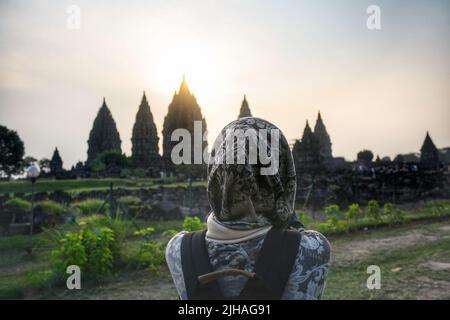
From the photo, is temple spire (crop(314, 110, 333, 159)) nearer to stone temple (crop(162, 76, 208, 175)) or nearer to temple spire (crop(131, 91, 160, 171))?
stone temple (crop(162, 76, 208, 175))

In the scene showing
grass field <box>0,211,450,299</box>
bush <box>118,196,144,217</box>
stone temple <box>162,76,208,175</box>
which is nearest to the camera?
grass field <box>0,211,450,299</box>

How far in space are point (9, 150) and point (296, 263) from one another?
158 ft

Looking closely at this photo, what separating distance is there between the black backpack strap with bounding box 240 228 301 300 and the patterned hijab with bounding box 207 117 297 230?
4.3 inches

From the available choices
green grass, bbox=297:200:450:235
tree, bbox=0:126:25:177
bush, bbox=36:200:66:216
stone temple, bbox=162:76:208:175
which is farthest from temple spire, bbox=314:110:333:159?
bush, bbox=36:200:66:216

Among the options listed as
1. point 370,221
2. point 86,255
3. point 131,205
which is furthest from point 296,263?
point 131,205

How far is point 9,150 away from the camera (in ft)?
140

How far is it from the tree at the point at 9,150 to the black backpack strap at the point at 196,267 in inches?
1871

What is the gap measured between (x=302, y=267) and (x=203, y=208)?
10.3 meters

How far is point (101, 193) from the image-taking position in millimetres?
14406

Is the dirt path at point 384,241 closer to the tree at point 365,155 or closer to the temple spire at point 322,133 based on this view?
the temple spire at point 322,133

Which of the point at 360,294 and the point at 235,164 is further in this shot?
the point at 360,294

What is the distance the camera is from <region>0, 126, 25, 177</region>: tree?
139 ft
